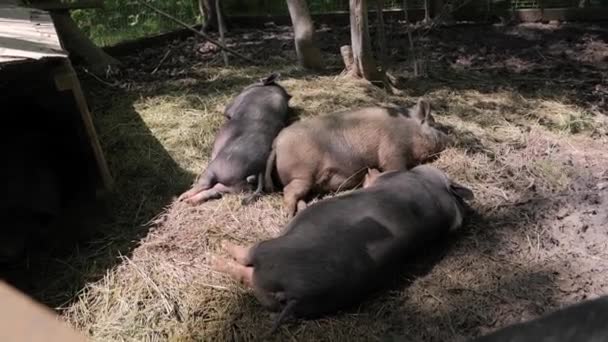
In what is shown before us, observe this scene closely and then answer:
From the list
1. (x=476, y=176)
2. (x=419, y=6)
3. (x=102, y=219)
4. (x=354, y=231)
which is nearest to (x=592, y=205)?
(x=476, y=176)

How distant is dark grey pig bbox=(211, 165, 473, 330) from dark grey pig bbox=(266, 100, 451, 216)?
49 centimetres

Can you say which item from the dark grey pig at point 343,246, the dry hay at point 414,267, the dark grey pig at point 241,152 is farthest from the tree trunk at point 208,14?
the dark grey pig at point 343,246

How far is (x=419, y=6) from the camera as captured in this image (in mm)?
7348

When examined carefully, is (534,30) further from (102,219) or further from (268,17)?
(102,219)

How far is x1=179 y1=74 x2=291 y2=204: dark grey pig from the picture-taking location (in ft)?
11.5

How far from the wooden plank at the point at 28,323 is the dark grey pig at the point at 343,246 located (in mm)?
767

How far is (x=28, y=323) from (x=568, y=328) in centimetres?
230

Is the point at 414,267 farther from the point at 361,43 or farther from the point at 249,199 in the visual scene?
the point at 361,43

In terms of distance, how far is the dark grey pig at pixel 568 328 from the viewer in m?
1.50

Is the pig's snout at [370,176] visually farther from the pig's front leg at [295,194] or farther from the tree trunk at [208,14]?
the tree trunk at [208,14]

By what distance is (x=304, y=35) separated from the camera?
17.5 ft

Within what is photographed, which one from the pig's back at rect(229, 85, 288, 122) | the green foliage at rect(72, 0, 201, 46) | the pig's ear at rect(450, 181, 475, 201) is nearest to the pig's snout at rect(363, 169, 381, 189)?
the pig's ear at rect(450, 181, 475, 201)

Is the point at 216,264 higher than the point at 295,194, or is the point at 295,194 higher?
the point at 295,194

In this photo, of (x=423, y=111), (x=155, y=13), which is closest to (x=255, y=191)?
(x=423, y=111)
